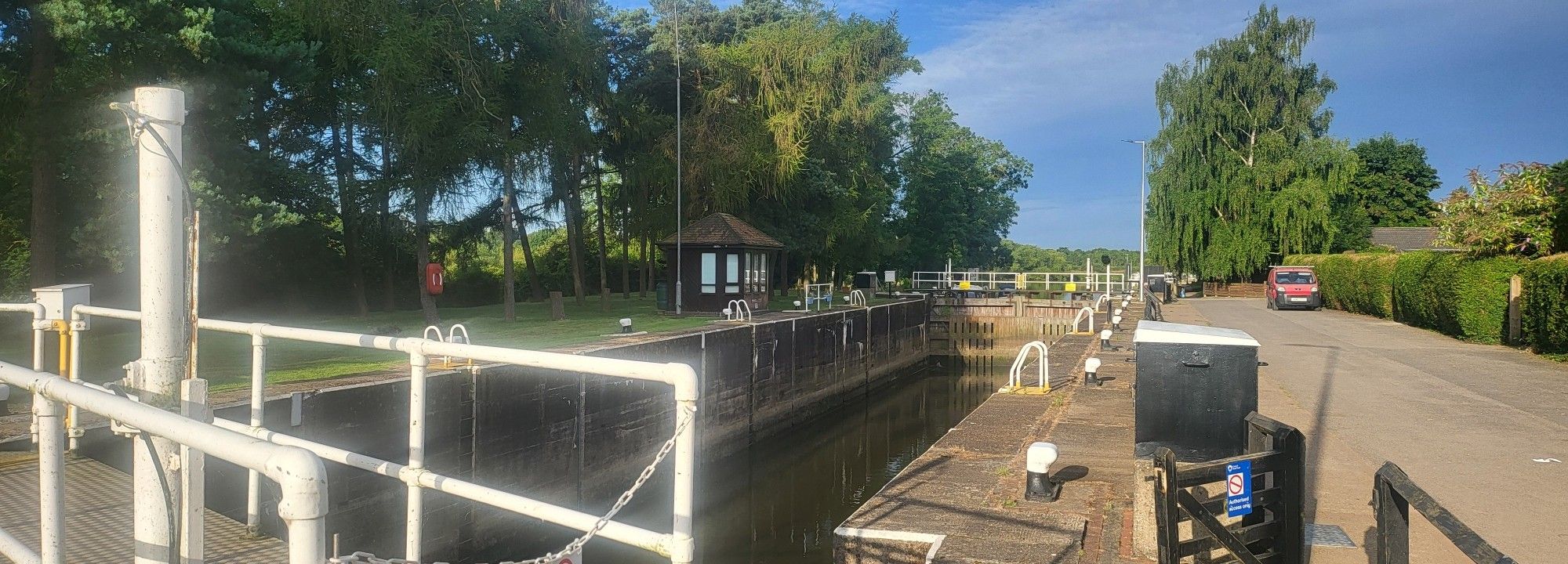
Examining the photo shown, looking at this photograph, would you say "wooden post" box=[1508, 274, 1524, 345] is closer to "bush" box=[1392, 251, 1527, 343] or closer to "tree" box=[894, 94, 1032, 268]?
"bush" box=[1392, 251, 1527, 343]

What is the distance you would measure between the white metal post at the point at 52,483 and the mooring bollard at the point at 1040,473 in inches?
200

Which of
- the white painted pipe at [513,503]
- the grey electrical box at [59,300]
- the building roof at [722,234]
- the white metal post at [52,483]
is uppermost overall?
the building roof at [722,234]

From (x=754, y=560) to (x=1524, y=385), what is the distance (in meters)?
10.8

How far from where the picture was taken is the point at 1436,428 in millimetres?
9859

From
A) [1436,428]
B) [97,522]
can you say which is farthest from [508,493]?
[1436,428]

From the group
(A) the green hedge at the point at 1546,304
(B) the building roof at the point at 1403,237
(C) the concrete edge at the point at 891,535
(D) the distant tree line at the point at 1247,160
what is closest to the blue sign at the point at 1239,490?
(C) the concrete edge at the point at 891,535

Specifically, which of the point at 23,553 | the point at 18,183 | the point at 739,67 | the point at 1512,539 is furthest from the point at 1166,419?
the point at 739,67

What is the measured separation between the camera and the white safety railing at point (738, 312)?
23.1m

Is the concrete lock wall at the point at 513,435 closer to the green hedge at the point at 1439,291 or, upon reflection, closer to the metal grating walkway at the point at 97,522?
the metal grating walkway at the point at 97,522

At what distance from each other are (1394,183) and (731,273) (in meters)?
60.2

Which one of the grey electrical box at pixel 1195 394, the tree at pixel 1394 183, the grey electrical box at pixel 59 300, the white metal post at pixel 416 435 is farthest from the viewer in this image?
the tree at pixel 1394 183

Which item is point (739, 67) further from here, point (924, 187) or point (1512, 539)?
point (1512, 539)

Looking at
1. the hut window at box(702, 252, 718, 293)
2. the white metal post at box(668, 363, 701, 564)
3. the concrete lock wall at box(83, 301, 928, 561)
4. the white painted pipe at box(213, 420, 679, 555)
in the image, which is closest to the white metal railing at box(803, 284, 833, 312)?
the hut window at box(702, 252, 718, 293)

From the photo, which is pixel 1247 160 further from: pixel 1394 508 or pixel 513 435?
pixel 1394 508
